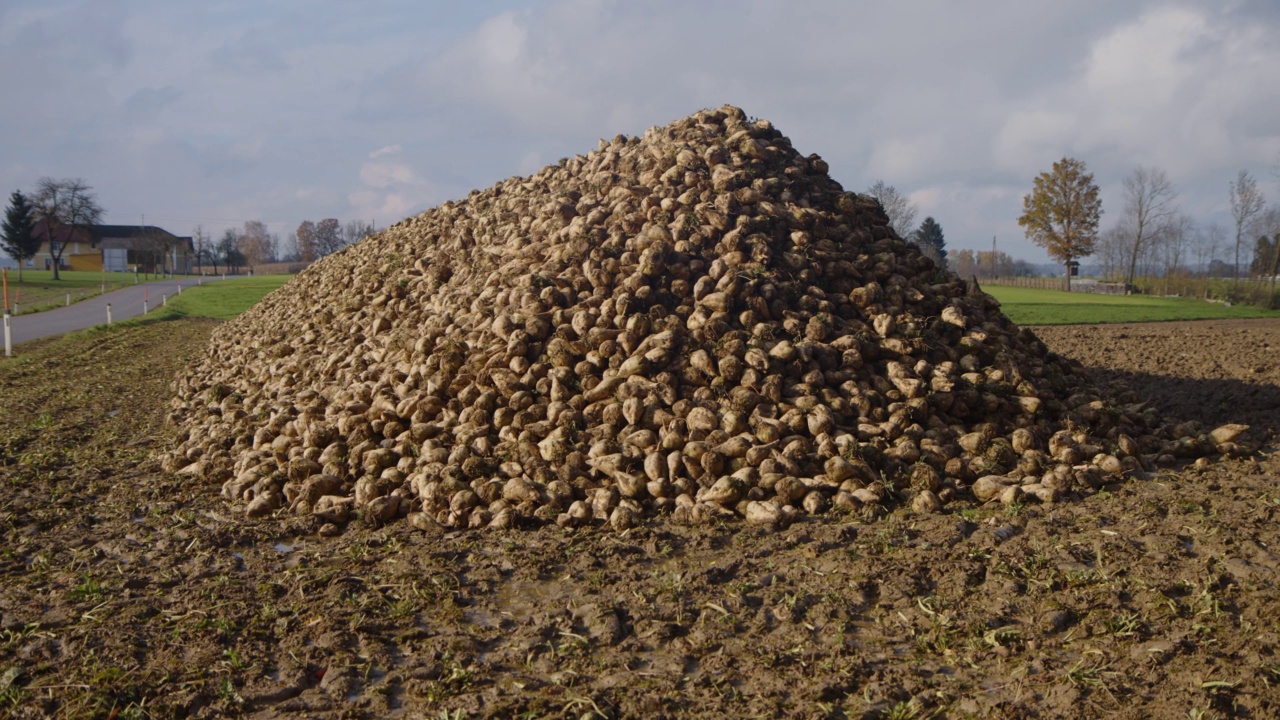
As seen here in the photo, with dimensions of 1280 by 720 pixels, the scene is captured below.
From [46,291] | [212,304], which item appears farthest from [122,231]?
[212,304]

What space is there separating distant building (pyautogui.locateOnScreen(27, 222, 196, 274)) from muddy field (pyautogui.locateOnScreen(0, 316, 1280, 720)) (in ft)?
248

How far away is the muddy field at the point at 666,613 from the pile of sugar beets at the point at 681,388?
39cm

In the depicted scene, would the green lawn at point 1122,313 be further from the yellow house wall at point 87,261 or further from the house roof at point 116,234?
the yellow house wall at point 87,261

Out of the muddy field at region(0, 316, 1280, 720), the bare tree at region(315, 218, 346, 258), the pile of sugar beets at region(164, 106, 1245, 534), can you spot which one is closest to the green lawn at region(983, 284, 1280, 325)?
the pile of sugar beets at region(164, 106, 1245, 534)

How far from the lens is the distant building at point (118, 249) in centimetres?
7238

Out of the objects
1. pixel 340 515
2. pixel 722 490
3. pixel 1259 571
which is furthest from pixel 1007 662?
pixel 340 515

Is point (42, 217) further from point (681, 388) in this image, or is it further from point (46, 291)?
point (681, 388)

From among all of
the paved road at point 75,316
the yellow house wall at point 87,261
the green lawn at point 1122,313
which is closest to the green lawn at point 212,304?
the paved road at point 75,316

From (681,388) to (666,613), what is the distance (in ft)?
8.39

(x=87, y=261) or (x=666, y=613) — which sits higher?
(x=87, y=261)

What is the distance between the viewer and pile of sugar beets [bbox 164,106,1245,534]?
5.95m

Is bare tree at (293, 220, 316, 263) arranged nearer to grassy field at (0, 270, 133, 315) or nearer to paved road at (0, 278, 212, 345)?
grassy field at (0, 270, 133, 315)

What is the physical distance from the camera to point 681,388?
6.61 meters

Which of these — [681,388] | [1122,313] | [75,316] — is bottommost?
[681,388]
